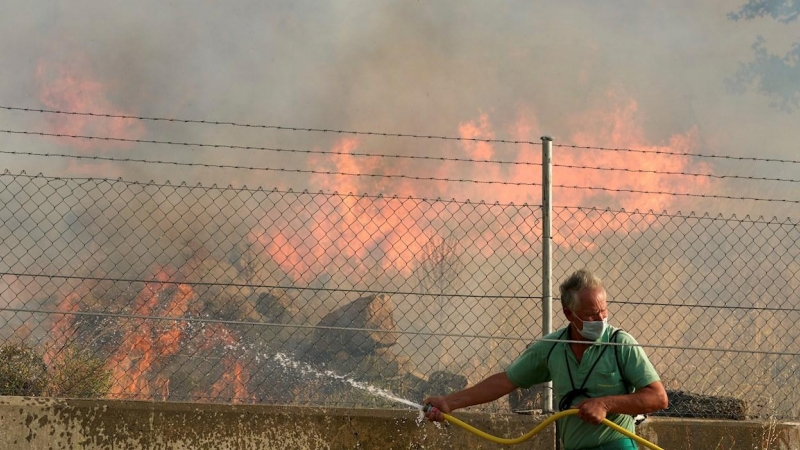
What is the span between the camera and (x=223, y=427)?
476cm

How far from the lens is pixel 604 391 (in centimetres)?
382

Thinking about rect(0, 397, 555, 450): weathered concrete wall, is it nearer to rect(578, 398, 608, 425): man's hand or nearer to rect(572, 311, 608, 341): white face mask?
rect(572, 311, 608, 341): white face mask

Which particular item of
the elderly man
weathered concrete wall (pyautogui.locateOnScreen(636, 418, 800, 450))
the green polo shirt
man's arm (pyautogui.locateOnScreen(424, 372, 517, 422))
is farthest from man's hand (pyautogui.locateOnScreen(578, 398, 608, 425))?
weathered concrete wall (pyautogui.locateOnScreen(636, 418, 800, 450))

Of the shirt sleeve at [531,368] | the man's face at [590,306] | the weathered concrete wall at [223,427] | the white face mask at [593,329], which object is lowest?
the weathered concrete wall at [223,427]

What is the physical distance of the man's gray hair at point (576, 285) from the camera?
3900mm

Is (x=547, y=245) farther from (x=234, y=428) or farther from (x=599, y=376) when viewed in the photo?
(x=234, y=428)

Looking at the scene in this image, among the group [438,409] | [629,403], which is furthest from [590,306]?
[438,409]

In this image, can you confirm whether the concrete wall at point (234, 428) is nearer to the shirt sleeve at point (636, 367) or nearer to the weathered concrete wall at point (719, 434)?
the weathered concrete wall at point (719, 434)

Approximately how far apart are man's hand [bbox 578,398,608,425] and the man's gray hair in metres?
0.48

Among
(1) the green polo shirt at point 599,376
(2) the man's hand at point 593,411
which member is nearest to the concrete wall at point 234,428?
(1) the green polo shirt at point 599,376

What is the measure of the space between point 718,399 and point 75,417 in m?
4.28

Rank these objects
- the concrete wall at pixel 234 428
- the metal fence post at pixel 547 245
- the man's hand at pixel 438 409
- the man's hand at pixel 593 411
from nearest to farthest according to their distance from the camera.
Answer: the man's hand at pixel 593 411 → the man's hand at pixel 438 409 → the concrete wall at pixel 234 428 → the metal fence post at pixel 547 245

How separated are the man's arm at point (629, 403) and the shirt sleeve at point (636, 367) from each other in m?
0.04

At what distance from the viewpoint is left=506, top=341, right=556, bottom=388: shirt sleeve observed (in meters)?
4.18
